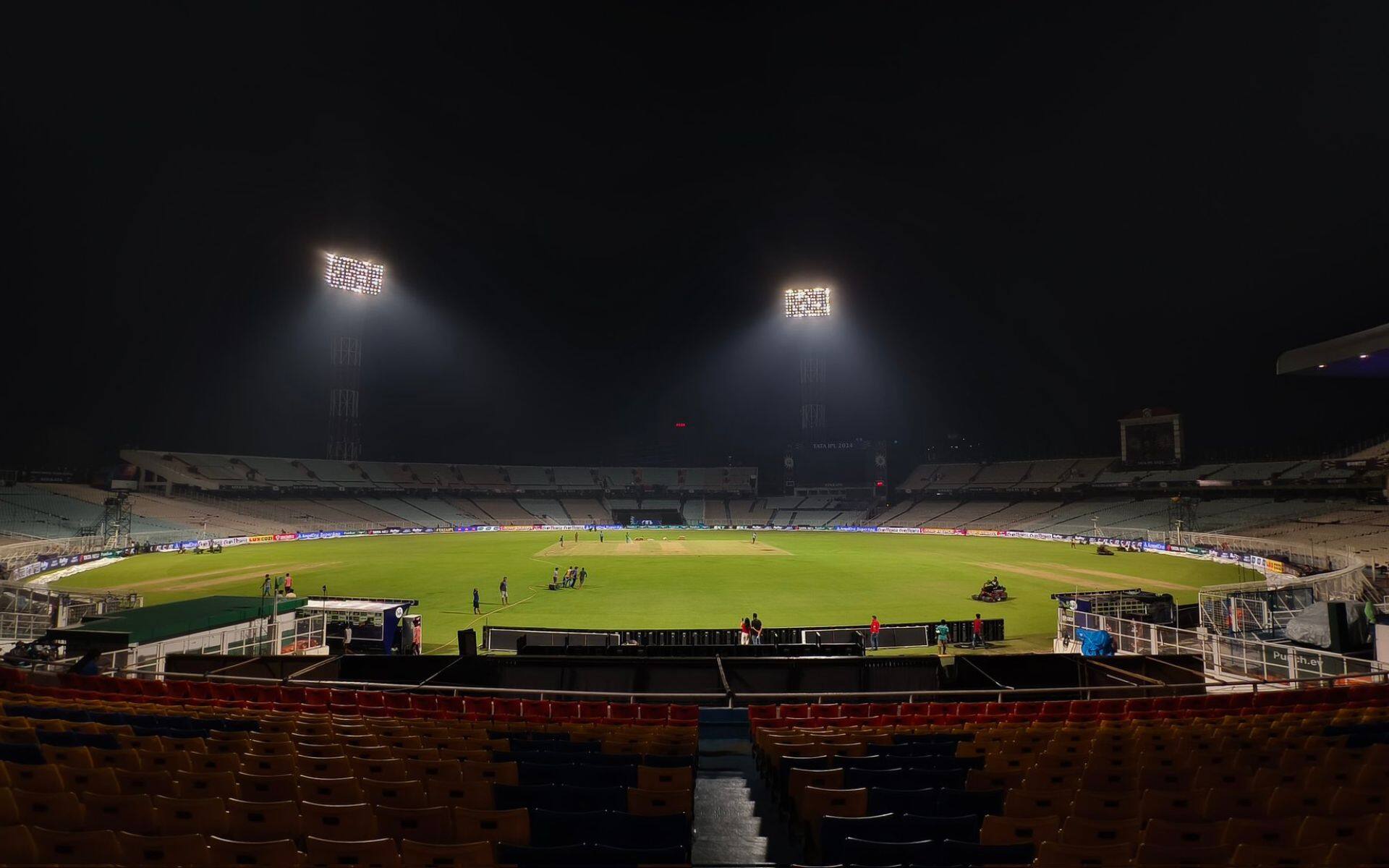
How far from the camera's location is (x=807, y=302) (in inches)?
3526

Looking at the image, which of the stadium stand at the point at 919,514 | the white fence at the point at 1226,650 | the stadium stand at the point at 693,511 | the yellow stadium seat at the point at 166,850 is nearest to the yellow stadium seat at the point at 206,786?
the yellow stadium seat at the point at 166,850

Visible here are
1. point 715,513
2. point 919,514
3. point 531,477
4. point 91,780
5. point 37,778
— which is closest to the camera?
point 37,778

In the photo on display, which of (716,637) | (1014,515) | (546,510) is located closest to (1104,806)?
(716,637)

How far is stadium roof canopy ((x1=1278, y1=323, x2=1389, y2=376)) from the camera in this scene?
102ft

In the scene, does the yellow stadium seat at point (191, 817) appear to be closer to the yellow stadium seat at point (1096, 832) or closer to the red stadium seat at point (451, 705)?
the yellow stadium seat at point (1096, 832)

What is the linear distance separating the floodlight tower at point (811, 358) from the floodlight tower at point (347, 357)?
54.1m

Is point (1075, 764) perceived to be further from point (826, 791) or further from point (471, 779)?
point (471, 779)

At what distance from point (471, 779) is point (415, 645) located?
59.6 ft

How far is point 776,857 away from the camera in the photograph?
5574 mm

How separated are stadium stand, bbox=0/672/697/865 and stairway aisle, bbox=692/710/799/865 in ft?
1.96

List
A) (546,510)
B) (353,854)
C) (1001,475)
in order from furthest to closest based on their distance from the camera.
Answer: (546,510), (1001,475), (353,854)

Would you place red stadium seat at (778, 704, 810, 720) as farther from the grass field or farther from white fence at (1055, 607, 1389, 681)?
the grass field

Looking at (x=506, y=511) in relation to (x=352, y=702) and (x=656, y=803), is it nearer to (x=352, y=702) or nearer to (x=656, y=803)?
(x=352, y=702)

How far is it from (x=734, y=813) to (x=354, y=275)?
85.9m
